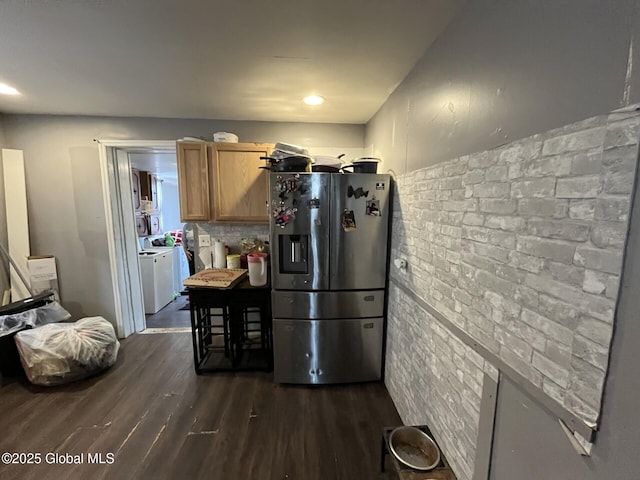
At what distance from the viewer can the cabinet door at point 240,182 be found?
267cm

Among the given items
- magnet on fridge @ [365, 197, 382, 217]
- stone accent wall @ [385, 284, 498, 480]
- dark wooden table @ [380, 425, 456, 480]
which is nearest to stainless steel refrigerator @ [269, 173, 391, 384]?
magnet on fridge @ [365, 197, 382, 217]

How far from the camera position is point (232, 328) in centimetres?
268

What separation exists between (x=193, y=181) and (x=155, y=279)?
1960mm

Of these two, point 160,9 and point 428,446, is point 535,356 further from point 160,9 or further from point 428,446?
point 160,9

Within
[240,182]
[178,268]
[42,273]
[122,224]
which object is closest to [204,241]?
[240,182]

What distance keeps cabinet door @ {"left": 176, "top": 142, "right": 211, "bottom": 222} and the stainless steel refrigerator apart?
0.94m

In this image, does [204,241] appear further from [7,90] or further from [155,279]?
[7,90]

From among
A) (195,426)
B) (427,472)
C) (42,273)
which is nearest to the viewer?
(427,472)

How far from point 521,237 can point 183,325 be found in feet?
12.2

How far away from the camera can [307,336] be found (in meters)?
2.28

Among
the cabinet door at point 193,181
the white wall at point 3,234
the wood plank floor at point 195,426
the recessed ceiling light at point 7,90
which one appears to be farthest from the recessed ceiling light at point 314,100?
the white wall at point 3,234

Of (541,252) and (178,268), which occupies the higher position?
(541,252)

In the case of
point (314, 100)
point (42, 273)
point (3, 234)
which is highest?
point (314, 100)

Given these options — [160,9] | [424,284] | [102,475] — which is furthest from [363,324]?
[160,9]
